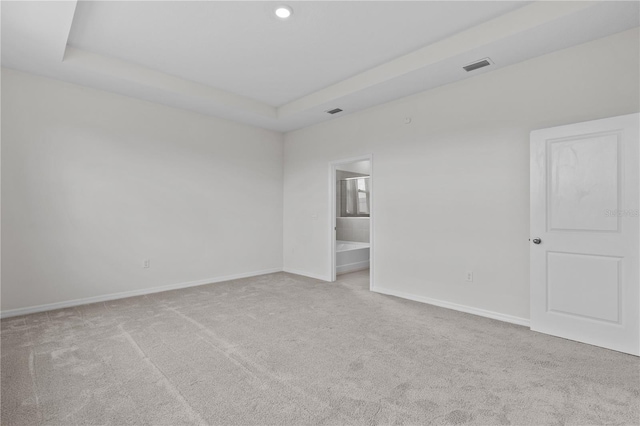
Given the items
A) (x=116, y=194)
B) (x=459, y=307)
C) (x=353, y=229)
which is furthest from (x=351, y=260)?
(x=116, y=194)

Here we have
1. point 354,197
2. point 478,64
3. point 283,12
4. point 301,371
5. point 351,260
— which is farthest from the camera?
point 354,197

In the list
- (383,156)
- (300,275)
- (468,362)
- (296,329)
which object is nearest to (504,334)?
(468,362)

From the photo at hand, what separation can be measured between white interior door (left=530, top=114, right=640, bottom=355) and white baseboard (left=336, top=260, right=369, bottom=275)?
327 centimetres

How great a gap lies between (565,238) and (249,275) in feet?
14.4

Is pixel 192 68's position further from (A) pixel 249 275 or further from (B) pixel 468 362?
(B) pixel 468 362

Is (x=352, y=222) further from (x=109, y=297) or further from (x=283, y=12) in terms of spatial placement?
(x=283, y=12)

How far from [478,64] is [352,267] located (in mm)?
3965

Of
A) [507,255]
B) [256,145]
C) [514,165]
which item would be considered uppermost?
[256,145]

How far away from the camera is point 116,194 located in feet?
13.5

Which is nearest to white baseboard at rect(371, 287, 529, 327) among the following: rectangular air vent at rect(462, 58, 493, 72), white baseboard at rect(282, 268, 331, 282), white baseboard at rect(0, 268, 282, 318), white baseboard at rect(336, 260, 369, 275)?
white baseboard at rect(282, 268, 331, 282)

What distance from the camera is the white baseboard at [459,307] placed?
317 cm

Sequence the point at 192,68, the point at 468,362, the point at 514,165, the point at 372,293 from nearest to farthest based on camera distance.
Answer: the point at 468,362
the point at 514,165
the point at 192,68
the point at 372,293

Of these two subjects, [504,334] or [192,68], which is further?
[192,68]

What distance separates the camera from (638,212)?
97.0 inches
